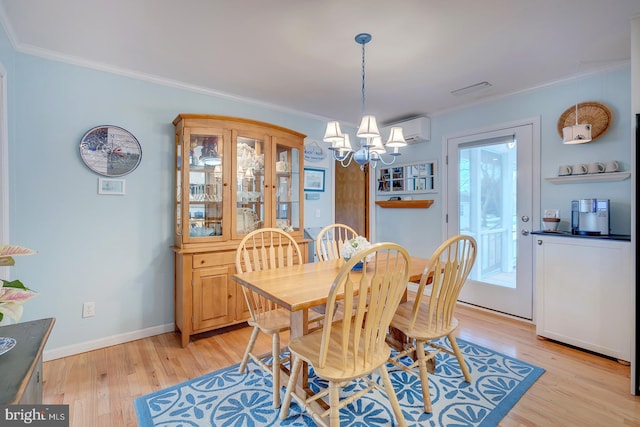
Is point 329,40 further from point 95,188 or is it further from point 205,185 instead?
point 95,188

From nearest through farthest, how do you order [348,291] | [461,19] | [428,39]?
[348,291] < [461,19] < [428,39]

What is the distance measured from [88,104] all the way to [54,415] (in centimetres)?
231

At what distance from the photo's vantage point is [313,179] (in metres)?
3.88

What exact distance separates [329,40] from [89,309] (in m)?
2.77

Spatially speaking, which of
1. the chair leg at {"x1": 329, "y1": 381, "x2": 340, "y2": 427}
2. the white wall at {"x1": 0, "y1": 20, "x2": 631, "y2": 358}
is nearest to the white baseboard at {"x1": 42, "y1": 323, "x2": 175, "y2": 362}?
the white wall at {"x1": 0, "y1": 20, "x2": 631, "y2": 358}

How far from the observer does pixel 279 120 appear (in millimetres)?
3580

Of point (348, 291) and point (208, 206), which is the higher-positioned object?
point (208, 206)

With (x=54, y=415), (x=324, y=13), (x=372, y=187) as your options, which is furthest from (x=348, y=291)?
(x=372, y=187)

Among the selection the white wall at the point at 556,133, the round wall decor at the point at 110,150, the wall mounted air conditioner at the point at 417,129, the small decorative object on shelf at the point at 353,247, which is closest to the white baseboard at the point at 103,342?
the round wall decor at the point at 110,150

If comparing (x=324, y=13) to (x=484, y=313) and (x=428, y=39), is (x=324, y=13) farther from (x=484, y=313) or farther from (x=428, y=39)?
(x=484, y=313)

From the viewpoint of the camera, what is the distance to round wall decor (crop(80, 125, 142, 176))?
243cm

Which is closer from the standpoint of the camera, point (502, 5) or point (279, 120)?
point (502, 5)

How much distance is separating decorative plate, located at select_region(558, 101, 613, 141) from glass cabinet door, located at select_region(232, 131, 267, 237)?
9.21 ft

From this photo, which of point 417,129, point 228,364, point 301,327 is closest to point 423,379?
point 301,327
